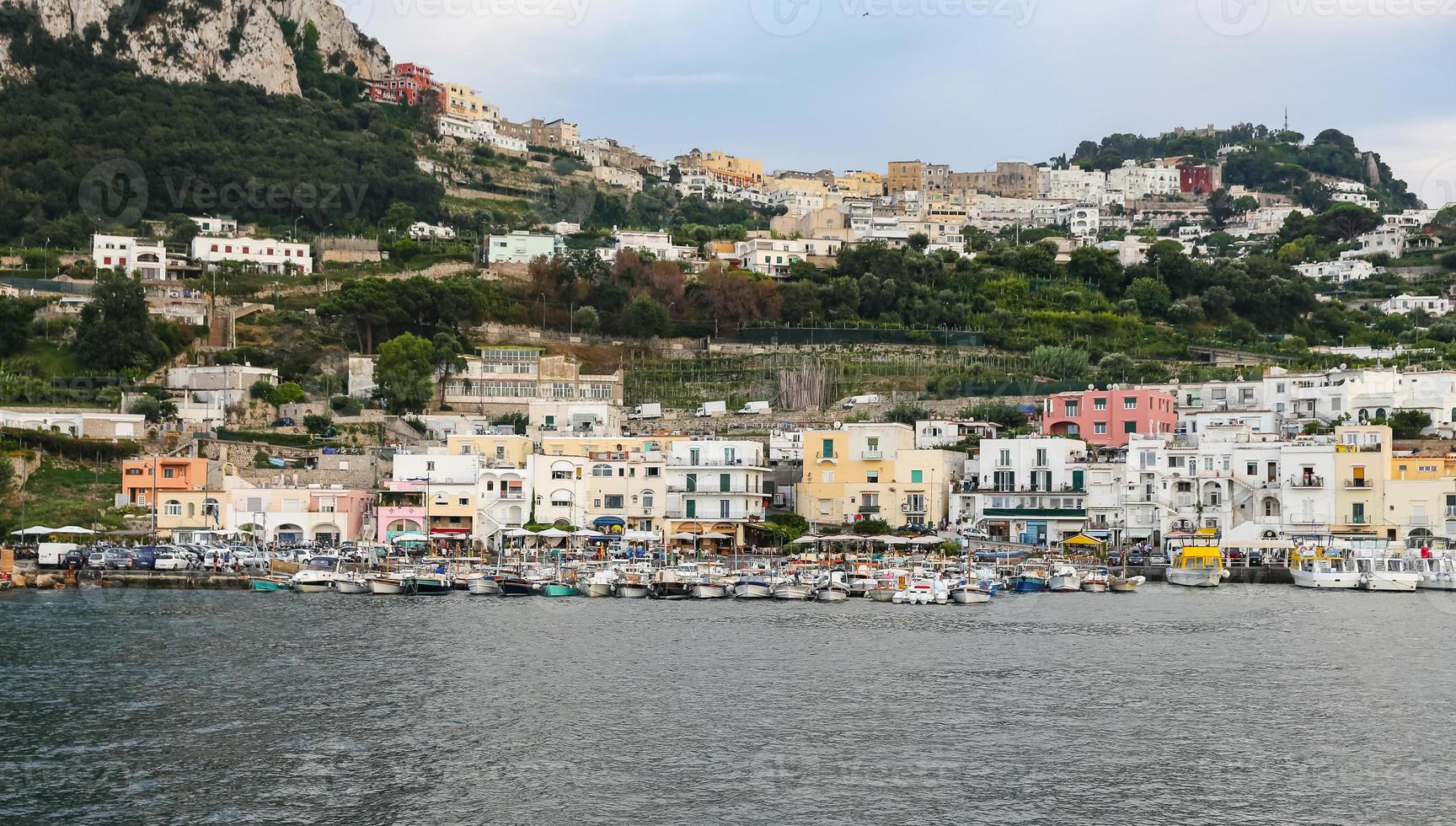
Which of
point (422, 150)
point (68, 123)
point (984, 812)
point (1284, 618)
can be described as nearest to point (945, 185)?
point (422, 150)

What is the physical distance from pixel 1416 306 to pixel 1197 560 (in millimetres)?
54811

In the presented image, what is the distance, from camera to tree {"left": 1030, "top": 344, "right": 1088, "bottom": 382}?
3206 inches

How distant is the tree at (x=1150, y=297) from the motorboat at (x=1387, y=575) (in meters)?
41.0

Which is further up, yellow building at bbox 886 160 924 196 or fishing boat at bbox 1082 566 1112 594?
yellow building at bbox 886 160 924 196

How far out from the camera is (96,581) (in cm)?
5194

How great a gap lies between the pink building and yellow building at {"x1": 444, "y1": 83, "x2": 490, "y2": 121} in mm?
77163

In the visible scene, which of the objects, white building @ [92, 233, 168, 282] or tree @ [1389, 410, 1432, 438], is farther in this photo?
white building @ [92, 233, 168, 282]

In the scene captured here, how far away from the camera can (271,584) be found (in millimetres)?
52156

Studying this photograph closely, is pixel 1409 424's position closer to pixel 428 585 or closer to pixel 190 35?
pixel 428 585

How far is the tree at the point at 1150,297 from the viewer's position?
317 ft

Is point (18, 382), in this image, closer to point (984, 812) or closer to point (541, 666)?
point (541, 666)

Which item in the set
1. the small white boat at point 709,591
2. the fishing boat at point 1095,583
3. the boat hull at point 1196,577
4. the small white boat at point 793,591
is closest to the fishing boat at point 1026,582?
the fishing boat at point 1095,583

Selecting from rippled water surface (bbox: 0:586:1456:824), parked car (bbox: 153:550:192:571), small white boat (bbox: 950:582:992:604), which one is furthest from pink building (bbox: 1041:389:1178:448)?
parked car (bbox: 153:550:192:571)

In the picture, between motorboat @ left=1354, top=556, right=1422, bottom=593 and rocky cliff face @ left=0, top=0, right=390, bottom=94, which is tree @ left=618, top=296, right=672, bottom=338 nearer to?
motorboat @ left=1354, top=556, right=1422, bottom=593
